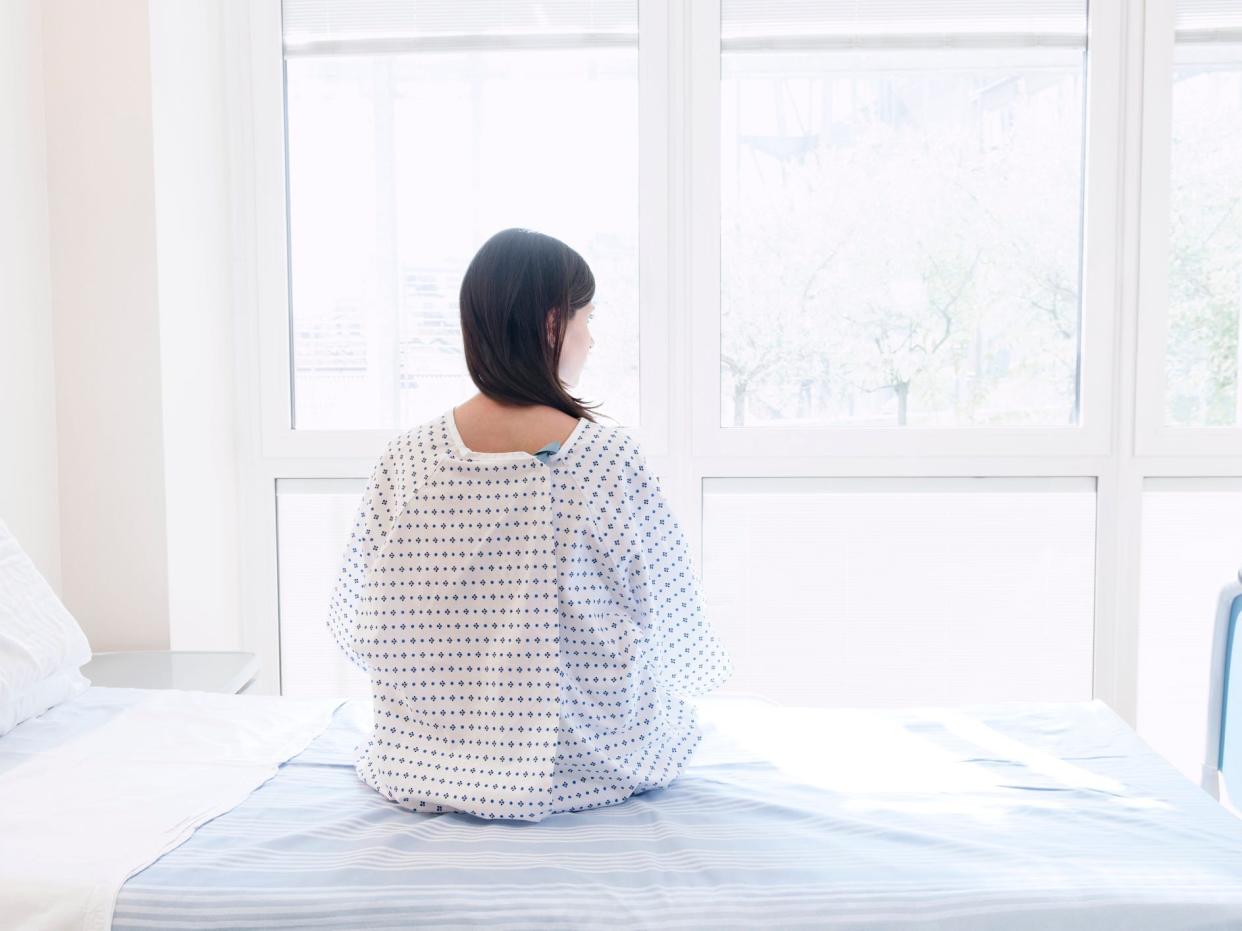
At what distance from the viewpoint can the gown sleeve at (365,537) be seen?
4.90ft

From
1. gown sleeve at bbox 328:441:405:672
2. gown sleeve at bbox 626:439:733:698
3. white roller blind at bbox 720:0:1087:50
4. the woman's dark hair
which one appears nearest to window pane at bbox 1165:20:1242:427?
white roller blind at bbox 720:0:1087:50

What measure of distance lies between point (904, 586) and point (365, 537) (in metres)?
1.43

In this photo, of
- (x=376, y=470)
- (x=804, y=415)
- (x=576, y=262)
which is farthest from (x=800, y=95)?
(x=376, y=470)

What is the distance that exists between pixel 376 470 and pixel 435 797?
0.46 m

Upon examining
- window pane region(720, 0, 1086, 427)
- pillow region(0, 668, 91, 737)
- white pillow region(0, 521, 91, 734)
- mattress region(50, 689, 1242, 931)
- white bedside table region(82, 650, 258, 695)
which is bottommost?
white bedside table region(82, 650, 258, 695)

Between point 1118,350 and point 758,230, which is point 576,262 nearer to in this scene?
point 758,230

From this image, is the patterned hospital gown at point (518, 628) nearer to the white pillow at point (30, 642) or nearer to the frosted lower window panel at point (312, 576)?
the white pillow at point (30, 642)

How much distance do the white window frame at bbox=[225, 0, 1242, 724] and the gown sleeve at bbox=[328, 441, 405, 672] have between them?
95 centimetres

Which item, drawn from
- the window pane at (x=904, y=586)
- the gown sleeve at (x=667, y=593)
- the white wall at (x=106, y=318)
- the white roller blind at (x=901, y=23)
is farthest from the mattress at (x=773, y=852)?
the white roller blind at (x=901, y=23)

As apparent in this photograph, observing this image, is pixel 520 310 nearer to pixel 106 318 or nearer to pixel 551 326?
pixel 551 326

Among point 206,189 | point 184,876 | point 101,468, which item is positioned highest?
point 206,189

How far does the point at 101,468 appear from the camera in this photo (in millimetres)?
2146

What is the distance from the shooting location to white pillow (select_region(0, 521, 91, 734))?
60.1 inches

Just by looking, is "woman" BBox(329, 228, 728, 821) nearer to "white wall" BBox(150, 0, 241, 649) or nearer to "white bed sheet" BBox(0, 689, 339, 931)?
"white bed sheet" BBox(0, 689, 339, 931)
